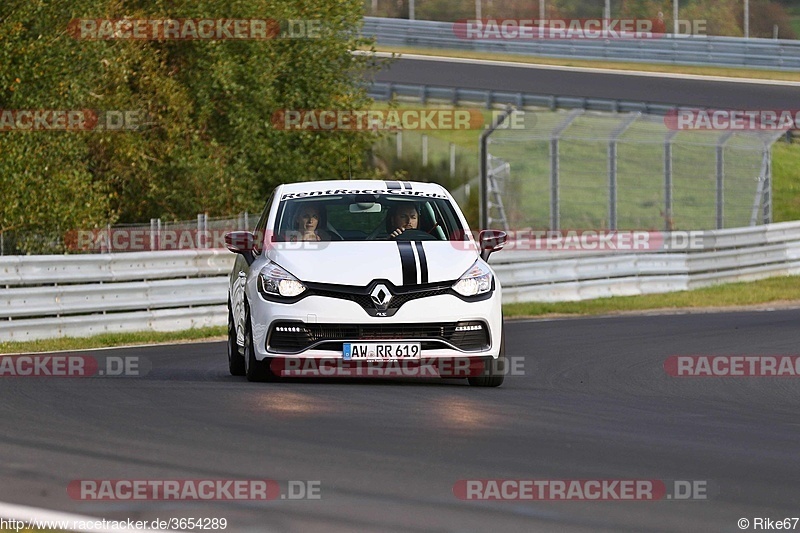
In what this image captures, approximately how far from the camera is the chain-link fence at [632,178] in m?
27.5

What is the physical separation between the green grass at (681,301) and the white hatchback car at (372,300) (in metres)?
9.88

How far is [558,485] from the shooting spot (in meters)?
6.64

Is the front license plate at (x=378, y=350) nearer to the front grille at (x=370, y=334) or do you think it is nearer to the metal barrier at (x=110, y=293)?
the front grille at (x=370, y=334)

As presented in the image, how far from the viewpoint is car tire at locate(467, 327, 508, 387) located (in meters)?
10.7

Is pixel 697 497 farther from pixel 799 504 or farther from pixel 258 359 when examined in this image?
pixel 258 359

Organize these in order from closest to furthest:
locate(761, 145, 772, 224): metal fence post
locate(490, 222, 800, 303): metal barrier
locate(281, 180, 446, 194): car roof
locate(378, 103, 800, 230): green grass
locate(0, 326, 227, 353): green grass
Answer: locate(281, 180, 446, 194): car roof, locate(0, 326, 227, 353): green grass, locate(490, 222, 800, 303): metal barrier, locate(761, 145, 772, 224): metal fence post, locate(378, 103, 800, 230): green grass

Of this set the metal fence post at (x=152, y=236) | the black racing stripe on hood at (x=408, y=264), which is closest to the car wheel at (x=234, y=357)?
the black racing stripe on hood at (x=408, y=264)

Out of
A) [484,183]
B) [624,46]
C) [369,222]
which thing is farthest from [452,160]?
[369,222]

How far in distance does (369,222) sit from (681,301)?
1205 cm

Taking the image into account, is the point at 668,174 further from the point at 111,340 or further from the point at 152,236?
the point at 111,340

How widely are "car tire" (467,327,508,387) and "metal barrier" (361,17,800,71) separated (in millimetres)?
31839

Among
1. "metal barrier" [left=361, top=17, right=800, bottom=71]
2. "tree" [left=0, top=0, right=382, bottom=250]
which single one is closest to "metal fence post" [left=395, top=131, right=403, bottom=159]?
"metal barrier" [left=361, top=17, right=800, bottom=71]

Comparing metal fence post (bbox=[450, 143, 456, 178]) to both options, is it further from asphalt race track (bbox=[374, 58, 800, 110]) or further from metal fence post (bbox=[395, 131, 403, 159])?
asphalt race track (bbox=[374, 58, 800, 110])

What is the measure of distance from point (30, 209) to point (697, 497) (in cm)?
1807
